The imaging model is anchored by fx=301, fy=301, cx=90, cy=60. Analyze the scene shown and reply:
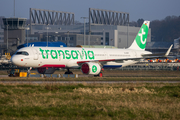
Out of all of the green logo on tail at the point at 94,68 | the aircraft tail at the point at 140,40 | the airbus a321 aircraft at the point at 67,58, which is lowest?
the green logo on tail at the point at 94,68

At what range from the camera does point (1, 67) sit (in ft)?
222

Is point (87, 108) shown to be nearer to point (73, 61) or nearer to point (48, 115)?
point (48, 115)

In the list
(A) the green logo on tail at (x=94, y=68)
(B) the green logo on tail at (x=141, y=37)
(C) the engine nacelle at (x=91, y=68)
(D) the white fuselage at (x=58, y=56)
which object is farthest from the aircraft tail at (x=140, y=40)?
(A) the green logo on tail at (x=94, y=68)

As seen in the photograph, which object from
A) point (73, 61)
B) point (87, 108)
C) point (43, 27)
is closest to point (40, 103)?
point (87, 108)

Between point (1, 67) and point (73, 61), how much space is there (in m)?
28.1

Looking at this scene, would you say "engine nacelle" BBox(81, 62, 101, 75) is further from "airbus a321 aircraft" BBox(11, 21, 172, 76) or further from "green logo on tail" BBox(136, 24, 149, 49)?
"green logo on tail" BBox(136, 24, 149, 49)

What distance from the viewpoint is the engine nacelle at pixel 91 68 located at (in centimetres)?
4431

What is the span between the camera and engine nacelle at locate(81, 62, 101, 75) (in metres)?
44.3

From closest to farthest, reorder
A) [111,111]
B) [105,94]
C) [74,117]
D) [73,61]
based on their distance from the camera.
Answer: [74,117], [111,111], [105,94], [73,61]

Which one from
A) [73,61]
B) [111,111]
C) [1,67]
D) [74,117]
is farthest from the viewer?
[1,67]

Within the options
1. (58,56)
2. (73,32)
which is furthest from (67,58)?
(73,32)

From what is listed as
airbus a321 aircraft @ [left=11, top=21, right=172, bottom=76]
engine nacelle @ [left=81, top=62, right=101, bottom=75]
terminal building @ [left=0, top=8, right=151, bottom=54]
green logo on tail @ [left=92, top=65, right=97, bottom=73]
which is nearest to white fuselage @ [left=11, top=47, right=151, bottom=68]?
airbus a321 aircraft @ [left=11, top=21, right=172, bottom=76]

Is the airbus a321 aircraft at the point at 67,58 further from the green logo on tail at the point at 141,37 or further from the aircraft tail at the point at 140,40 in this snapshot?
the green logo on tail at the point at 141,37

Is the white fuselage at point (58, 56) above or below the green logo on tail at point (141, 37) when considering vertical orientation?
below
